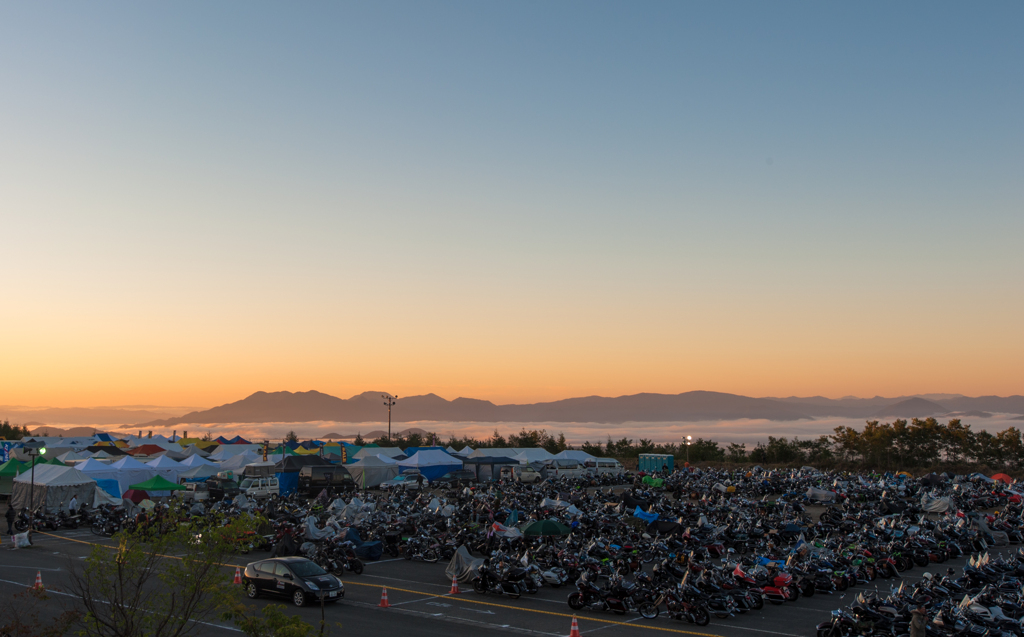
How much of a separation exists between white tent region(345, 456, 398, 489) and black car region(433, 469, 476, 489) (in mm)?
4118

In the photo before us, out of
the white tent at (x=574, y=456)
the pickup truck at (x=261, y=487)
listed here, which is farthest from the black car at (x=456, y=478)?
the pickup truck at (x=261, y=487)

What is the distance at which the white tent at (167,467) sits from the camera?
171ft

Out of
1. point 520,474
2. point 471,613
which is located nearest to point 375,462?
point 520,474

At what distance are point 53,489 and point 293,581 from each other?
28.7 metres

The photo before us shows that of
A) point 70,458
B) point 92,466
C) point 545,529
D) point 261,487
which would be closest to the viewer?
point 545,529

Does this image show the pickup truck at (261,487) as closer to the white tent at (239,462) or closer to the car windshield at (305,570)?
the white tent at (239,462)

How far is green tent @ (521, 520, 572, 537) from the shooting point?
94.7 ft

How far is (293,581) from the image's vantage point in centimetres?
2030

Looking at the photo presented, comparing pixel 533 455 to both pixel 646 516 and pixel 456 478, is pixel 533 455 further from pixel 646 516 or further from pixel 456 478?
pixel 646 516

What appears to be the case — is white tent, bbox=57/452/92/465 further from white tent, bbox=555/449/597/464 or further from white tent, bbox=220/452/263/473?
white tent, bbox=555/449/597/464

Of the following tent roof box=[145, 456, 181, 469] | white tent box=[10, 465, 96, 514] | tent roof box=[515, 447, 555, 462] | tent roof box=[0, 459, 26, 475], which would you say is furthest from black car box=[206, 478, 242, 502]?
tent roof box=[515, 447, 555, 462]

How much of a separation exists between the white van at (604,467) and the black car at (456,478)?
1221cm

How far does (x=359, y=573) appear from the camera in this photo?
85.4ft

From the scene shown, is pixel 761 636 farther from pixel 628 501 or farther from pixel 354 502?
pixel 354 502
